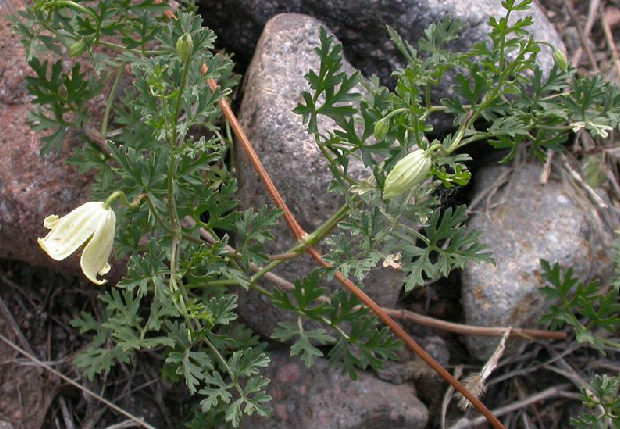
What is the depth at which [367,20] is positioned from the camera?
302cm

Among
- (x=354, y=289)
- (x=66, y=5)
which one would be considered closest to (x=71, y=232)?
(x=66, y=5)

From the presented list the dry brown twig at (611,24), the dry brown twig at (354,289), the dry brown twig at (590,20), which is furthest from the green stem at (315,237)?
the dry brown twig at (611,24)

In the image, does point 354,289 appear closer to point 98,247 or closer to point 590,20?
point 98,247

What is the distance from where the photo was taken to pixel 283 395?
283 centimetres

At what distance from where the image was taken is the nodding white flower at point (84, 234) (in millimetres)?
1992

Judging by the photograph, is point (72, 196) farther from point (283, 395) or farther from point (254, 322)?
point (283, 395)

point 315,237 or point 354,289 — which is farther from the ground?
point 315,237

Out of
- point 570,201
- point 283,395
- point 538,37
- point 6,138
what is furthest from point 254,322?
point 538,37

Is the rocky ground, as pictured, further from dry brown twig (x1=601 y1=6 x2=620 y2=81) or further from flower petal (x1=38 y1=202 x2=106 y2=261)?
flower petal (x1=38 y1=202 x2=106 y2=261)

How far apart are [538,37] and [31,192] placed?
6.97ft

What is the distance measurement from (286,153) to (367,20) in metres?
0.71

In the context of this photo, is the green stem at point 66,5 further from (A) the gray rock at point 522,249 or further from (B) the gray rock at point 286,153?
(A) the gray rock at point 522,249

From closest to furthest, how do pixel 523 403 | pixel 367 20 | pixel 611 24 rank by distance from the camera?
pixel 523 403
pixel 367 20
pixel 611 24

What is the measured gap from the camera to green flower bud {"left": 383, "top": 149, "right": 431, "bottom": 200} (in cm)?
205
